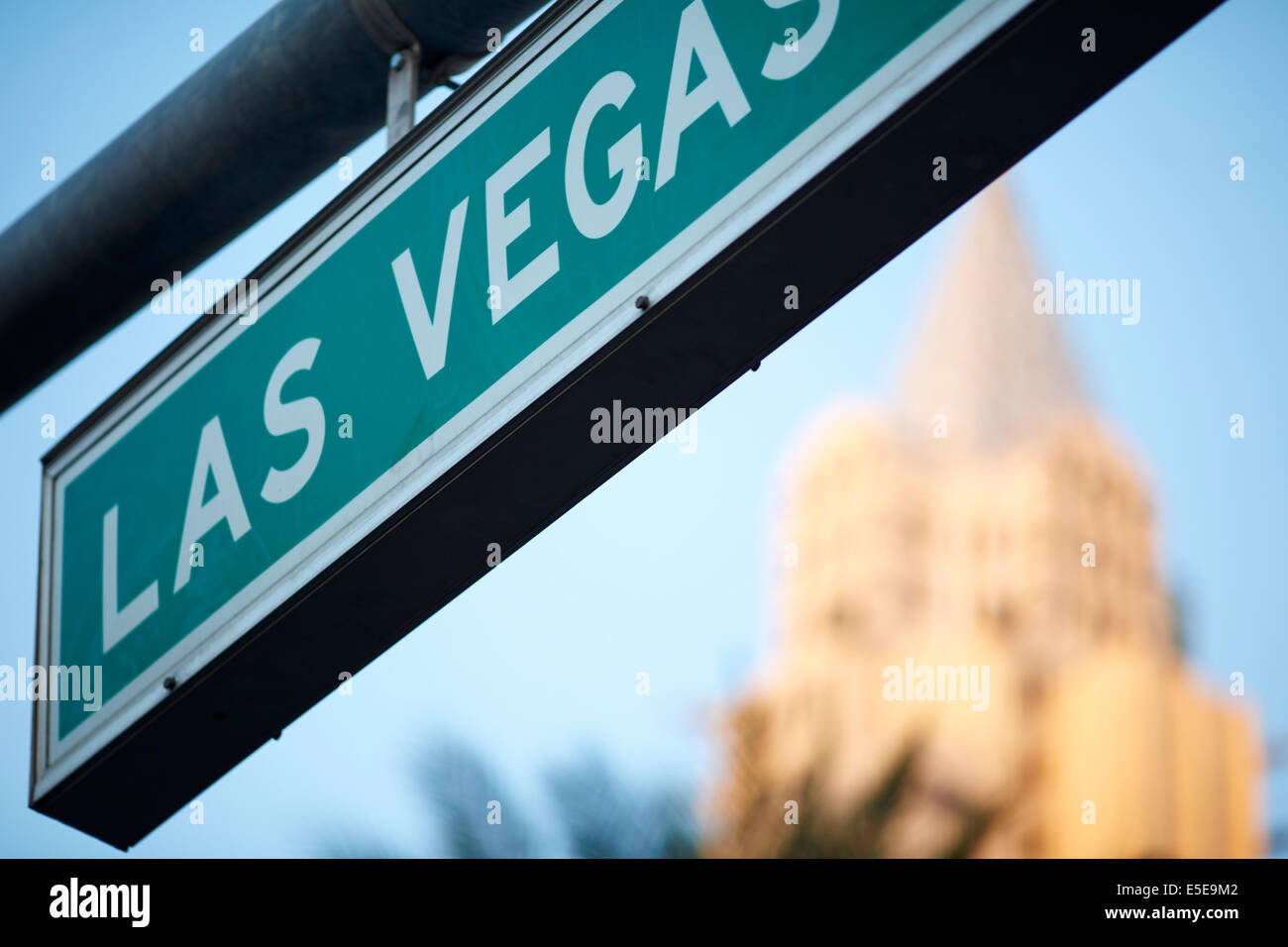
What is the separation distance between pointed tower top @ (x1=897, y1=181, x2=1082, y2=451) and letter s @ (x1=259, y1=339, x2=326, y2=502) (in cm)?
8410

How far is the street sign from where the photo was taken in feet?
5.57

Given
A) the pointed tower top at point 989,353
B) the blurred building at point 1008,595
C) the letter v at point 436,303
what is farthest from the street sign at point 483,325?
the pointed tower top at point 989,353

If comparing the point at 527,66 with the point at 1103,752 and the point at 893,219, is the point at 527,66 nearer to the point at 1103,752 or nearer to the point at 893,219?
the point at 893,219

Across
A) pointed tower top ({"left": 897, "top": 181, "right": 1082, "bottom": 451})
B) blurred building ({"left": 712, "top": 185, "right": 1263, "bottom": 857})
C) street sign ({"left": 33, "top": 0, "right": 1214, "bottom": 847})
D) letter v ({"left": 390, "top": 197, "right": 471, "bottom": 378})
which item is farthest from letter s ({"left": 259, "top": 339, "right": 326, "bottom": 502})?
pointed tower top ({"left": 897, "top": 181, "right": 1082, "bottom": 451})

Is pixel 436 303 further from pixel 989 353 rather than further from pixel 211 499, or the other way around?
pixel 989 353

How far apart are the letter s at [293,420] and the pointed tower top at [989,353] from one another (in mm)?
84104

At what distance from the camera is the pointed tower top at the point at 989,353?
88.4 meters

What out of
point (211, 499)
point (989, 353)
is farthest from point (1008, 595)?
point (211, 499)

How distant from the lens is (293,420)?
2236mm

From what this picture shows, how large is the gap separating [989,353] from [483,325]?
9259 cm

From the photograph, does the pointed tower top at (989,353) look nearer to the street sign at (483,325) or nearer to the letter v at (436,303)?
the street sign at (483,325)

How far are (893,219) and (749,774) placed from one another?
7186mm

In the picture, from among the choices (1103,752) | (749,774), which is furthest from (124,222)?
(1103,752)

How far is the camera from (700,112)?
1.86m
